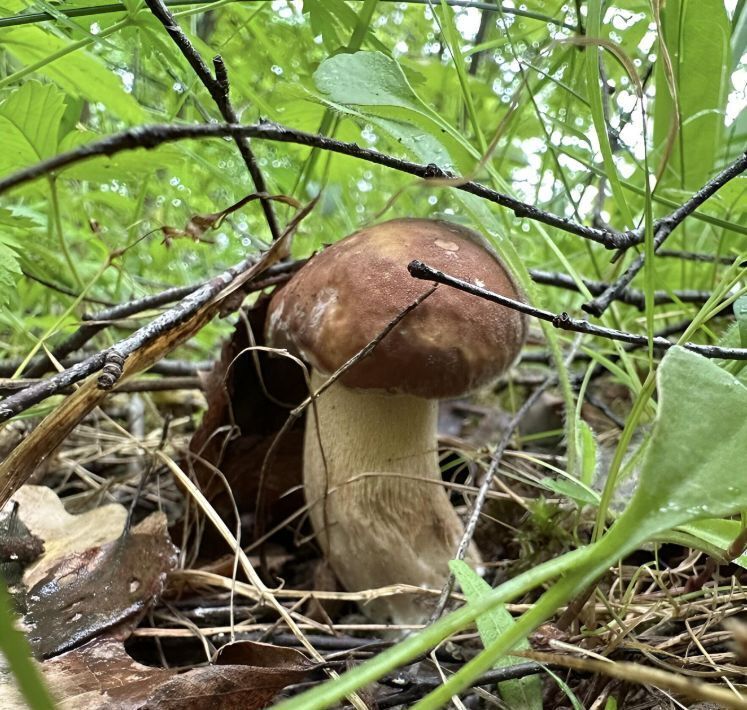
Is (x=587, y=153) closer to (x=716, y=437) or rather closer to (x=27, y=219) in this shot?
(x=716, y=437)

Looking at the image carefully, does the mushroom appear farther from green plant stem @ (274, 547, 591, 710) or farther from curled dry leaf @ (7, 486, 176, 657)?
green plant stem @ (274, 547, 591, 710)

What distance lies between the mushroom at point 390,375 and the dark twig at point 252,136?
0.63ft

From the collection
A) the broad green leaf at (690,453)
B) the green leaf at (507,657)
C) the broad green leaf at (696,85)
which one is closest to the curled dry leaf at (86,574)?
the green leaf at (507,657)

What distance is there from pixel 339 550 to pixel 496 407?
1.14m

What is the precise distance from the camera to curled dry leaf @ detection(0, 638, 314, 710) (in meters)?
0.88

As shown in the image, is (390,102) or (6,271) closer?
(390,102)

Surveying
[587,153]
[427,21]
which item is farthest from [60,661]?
[427,21]

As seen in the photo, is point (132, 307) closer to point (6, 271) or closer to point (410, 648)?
point (6, 271)

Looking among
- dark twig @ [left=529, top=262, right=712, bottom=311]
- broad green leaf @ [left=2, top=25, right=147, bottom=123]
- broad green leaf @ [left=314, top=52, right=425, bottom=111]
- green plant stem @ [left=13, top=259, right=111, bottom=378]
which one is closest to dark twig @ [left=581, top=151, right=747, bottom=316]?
dark twig @ [left=529, top=262, right=712, bottom=311]

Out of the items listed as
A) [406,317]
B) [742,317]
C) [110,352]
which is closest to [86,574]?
[110,352]

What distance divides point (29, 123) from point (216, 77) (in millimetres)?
509

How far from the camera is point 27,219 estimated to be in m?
1.50

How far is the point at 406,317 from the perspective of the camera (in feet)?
3.79

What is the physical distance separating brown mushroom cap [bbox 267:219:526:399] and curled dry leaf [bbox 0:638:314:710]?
Answer: 55 centimetres
